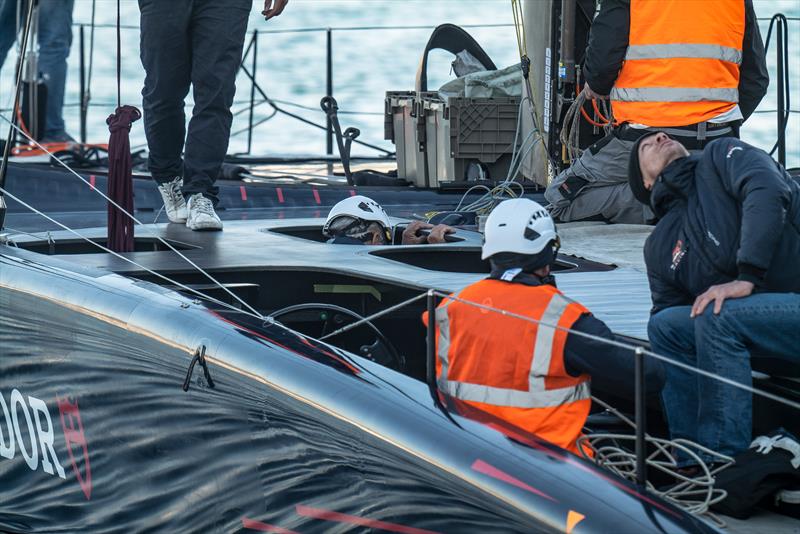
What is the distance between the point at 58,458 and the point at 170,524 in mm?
796

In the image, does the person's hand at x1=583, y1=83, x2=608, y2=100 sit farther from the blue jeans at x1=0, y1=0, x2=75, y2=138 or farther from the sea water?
the sea water

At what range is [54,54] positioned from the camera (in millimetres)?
10398

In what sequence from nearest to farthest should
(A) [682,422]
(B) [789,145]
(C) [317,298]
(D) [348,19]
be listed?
(A) [682,422], (C) [317,298], (B) [789,145], (D) [348,19]

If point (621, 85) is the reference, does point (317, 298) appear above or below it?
below

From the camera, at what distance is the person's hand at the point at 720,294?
3.68 meters

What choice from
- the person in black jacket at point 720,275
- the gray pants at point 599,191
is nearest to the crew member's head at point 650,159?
the person in black jacket at point 720,275

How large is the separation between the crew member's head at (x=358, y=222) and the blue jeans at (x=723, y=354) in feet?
8.11

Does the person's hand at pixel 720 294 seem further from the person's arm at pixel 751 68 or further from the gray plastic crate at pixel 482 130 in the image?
the gray plastic crate at pixel 482 130

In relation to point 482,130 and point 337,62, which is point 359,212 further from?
point 337,62

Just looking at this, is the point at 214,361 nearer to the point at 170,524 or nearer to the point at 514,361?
the point at 170,524

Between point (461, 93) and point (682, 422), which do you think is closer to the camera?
point (682, 422)

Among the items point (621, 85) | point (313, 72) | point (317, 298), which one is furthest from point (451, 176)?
point (313, 72)

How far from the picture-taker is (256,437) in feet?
12.5

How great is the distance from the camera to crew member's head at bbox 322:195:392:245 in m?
6.14
